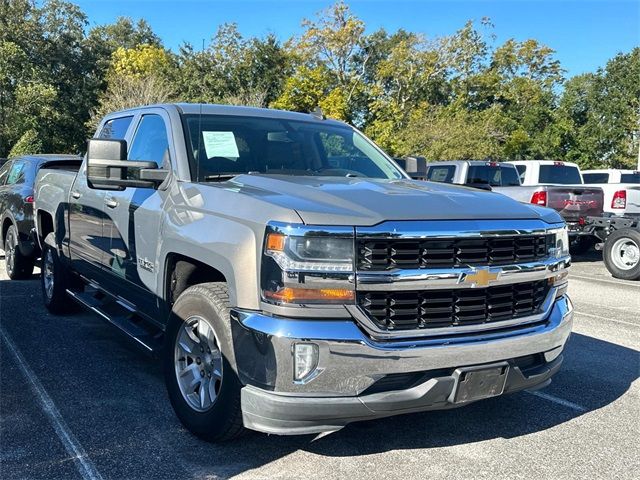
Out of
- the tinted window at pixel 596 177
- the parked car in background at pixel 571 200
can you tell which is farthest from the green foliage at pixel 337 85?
the parked car in background at pixel 571 200

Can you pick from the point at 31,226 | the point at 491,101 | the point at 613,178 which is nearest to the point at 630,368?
the point at 31,226

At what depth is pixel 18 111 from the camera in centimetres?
3756

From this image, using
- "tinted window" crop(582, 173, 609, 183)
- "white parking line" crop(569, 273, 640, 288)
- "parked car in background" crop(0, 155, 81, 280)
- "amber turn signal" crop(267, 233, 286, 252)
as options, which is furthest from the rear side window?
"amber turn signal" crop(267, 233, 286, 252)

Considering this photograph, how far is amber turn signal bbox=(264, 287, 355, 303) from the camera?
115 inches

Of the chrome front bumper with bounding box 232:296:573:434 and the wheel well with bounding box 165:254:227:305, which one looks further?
the wheel well with bounding box 165:254:227:305

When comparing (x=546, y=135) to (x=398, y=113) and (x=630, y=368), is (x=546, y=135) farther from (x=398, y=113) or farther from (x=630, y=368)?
(x=630, y=368)

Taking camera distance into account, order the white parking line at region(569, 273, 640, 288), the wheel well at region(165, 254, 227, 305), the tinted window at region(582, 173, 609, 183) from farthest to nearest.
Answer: the tinted window at region(582, 173, 609, 183), the white parking line at region(569, 273, 640, 288), the wheel well at region(165, 254, 227, 305)

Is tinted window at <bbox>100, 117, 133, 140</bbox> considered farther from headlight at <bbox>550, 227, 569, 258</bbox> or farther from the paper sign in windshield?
headlight at <bbox>550, 227, 569, 258</bbox>

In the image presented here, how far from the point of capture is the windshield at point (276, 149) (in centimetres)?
423

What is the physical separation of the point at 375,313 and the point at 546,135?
4408cm

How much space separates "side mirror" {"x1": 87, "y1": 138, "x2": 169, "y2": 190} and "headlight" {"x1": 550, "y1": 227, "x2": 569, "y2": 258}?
8.27ft

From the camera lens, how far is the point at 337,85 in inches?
1882

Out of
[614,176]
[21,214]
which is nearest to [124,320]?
[21,214]

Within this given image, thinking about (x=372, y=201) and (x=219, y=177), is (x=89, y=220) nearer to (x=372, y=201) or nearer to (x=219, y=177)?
(x=219, y=177)
